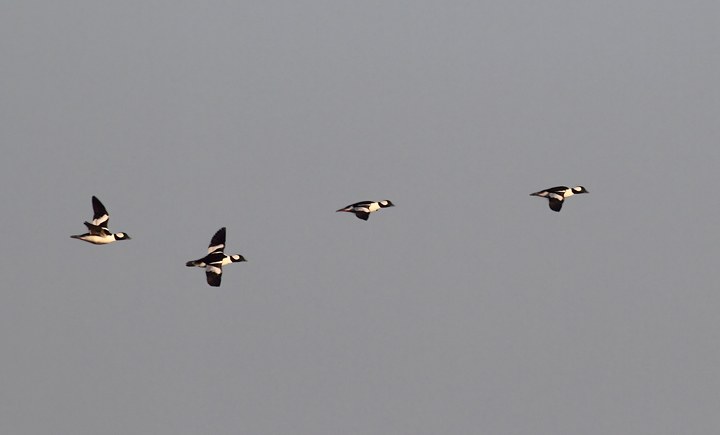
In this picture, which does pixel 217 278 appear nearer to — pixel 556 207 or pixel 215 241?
pixel 215 241

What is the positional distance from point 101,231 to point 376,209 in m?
16.0

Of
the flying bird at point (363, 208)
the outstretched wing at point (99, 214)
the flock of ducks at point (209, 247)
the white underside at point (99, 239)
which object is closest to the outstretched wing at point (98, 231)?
the flock of ducks at point (209, 247)

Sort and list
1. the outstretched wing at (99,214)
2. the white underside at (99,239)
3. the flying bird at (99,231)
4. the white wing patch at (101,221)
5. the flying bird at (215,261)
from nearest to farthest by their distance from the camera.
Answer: the flying bird at (99,231) → the white underside at (99,239) → the flying bird at (215,261) → the white wing patch at (101,221) → the outstretched wing at (99,214)

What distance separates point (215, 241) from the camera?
Answer: 208 feet

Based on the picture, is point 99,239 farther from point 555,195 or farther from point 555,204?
point 555,195

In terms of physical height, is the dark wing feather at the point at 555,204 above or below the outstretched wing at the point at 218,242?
above

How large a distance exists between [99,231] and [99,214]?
1565 mm

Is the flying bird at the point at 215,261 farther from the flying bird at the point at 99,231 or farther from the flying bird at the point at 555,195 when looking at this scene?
the flying bird at the point at 555,195

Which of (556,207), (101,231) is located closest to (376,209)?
(556,207)

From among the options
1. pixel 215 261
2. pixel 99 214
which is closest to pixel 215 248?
pixel 215 261

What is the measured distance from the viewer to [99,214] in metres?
62.4

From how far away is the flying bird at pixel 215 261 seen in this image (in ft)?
201

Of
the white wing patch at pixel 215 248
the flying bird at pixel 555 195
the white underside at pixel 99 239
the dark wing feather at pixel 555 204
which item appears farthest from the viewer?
the flying bird at pixel 555 195

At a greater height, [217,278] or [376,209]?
[376,209]
